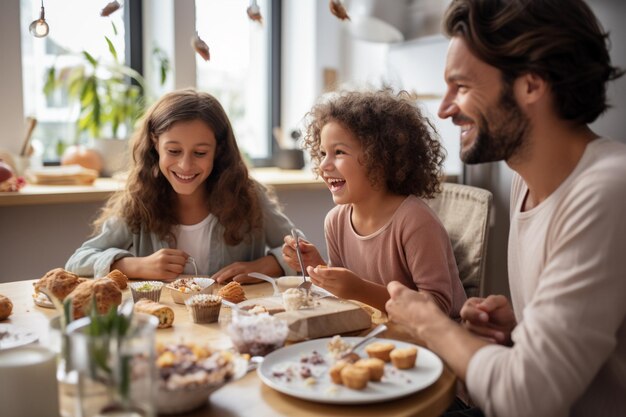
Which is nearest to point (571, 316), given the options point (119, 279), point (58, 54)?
point (119, 279)

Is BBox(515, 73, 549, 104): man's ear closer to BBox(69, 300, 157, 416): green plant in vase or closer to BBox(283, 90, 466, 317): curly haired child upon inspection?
BBox(283, 90, 466, 317): curly haired child

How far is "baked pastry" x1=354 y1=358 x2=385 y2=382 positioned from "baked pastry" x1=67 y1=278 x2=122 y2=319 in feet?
1.87

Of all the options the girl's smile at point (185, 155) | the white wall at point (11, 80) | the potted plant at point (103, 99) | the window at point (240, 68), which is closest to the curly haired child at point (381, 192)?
the girl's smile at point (185, 155)

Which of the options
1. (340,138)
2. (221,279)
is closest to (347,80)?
(340,138)

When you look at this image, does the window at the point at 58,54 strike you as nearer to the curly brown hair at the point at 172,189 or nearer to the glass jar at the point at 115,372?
the curly brown hair at the point at 172,189

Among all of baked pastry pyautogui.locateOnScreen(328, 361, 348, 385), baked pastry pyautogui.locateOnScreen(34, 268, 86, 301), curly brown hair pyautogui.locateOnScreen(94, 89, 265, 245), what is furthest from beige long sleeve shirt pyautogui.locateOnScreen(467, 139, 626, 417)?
curly brown hair pyautogui.locateOnScreen(94, 89, 265, 245)

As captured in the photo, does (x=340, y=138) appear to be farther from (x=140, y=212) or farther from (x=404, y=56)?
(x=404, y=56)

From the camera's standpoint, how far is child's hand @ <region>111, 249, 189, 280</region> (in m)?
1.86

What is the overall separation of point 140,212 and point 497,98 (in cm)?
129

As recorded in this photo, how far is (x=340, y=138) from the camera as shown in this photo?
1916 mm

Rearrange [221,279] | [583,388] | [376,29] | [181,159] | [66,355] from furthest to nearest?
[376,29], [181,159], [221,279], [583,388], [66,355]

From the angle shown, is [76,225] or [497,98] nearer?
[497,98]

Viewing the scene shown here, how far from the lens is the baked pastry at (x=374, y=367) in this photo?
1074mm

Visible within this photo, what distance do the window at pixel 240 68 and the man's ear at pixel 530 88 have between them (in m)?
A: 2.49
